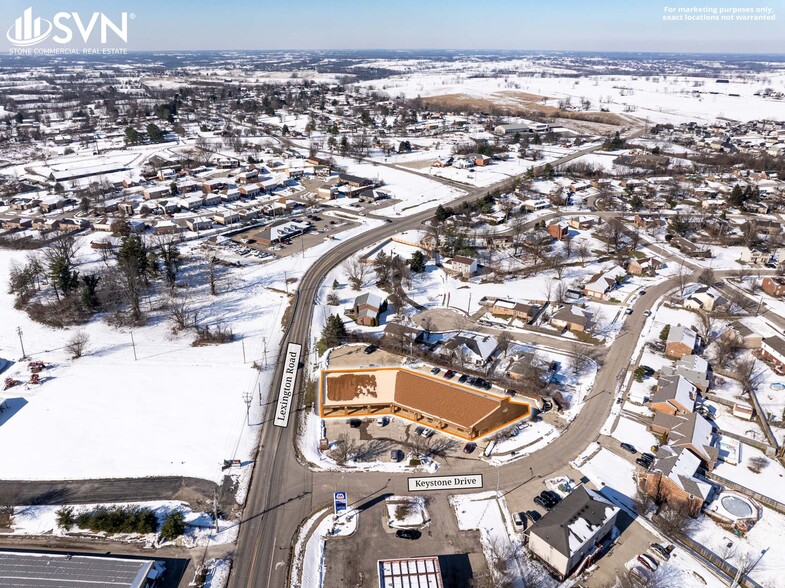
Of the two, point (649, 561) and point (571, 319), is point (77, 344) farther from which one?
point (649, 561)

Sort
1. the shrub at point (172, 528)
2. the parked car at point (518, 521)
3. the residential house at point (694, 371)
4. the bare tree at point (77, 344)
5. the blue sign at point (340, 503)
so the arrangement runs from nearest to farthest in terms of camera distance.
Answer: the shrub at point (172, 528), the parked car at point (518, 521), the blue sign at point (340, 503), the residential house at point (694, 371), the bare tree at point (77, 344)

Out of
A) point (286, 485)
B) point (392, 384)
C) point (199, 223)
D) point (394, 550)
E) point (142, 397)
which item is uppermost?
point (199, 223)

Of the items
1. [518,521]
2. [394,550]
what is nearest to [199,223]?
[394,550]

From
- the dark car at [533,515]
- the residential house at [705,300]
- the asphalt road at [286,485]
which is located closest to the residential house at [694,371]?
the asphalt road at [286,485]

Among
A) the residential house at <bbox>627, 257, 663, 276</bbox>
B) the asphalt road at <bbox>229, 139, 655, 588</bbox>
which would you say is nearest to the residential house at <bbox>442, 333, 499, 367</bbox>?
the asphalt road at <bbox>229, 139, 655, 588</bbox>

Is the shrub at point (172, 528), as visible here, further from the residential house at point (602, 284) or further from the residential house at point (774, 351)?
the residential house at point (774, 351)

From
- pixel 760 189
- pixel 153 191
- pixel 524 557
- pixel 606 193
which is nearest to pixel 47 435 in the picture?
pixel 524 557

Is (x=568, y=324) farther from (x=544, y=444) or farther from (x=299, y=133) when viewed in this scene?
(x=299, y=133)

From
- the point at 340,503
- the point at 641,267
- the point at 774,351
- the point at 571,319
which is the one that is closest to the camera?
the point at 340,503
